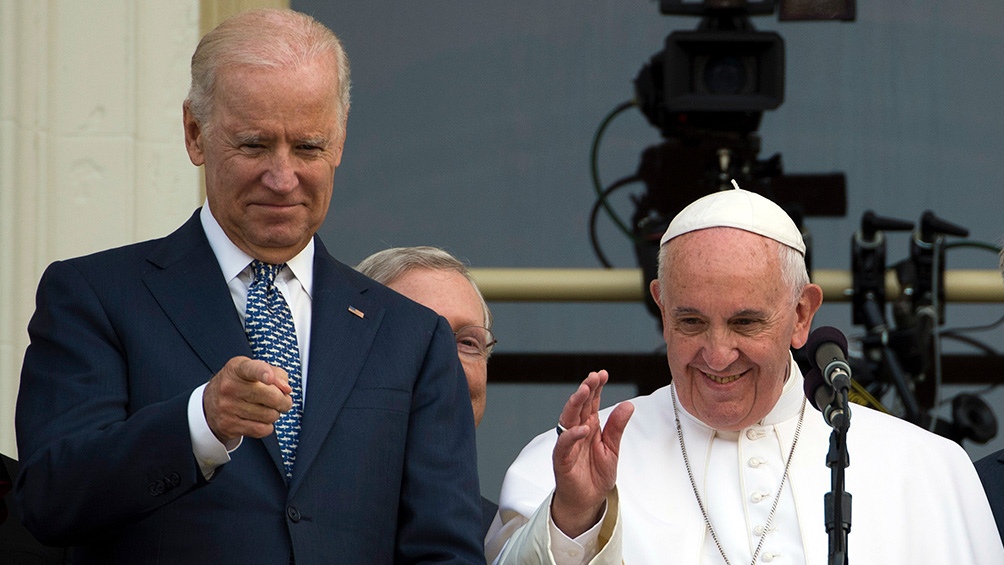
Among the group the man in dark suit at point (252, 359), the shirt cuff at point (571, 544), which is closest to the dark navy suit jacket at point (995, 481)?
the shirt cuff at point (571, 544)

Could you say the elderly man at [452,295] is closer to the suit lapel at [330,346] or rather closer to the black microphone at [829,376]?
the suit lapel at [330,346]

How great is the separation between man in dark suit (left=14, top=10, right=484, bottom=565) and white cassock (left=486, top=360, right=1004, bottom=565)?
684mm

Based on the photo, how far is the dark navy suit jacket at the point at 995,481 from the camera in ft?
11.4

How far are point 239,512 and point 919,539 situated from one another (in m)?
1.61

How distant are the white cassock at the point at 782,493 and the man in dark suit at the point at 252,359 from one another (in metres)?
0.68

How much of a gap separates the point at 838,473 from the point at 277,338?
37.5 inches

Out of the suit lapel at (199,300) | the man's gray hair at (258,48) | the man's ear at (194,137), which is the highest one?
the man's gray hair at (258,48)

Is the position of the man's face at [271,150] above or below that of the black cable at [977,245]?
above

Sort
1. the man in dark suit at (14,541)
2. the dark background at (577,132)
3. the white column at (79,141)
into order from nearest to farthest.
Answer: the man in dark suit at (14,541) → the white column at (79,141) → the dark background at (577,132)

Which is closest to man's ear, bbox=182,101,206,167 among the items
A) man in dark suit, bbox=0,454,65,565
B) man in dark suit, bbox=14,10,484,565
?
man in dark suit, bbox=14,10,484,565

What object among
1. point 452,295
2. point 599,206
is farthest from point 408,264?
point 599,206

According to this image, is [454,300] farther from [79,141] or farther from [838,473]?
[79,141]

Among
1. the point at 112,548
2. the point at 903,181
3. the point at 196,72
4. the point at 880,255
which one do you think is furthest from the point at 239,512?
the point at 903,181

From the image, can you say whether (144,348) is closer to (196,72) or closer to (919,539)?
(196,72)
